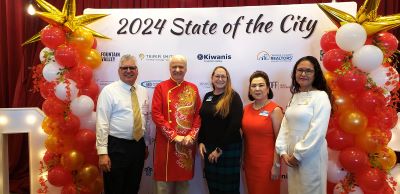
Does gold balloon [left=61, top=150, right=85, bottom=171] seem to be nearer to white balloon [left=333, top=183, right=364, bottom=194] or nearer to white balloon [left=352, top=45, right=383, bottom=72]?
white balloon [left=333, top=183, right=364, bottom=194]

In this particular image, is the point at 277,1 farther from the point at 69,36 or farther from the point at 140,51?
the point at 69,36

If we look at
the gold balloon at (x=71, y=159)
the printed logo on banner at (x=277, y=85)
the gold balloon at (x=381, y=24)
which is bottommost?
the gold balloon at (x=71, y=159)

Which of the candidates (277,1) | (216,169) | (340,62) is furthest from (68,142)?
(277,1)

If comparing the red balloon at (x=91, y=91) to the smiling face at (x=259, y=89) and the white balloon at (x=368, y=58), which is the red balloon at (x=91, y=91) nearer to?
the smiling face at (x=259, y=89)

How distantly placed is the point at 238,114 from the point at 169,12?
140cm

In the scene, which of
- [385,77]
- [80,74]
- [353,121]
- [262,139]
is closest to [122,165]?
[80,74]

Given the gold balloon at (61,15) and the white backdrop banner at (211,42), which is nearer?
the gold balloon at (61,15)

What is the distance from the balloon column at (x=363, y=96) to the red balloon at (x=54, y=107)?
7.61 feet

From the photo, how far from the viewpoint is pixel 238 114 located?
102 inches

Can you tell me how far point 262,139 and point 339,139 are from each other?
0.62m

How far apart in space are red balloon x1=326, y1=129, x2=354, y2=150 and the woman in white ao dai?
1.17ft

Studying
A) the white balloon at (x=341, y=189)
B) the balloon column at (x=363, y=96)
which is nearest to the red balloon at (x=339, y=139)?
the balloon column at (x=363, y=96)

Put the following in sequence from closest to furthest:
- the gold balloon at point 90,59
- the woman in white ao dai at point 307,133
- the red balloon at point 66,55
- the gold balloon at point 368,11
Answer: the woman in white ao dai at point 307,133, the gold balloon at point 368,11, the red balloon at point 66,55, the gold balloon at point 90,59

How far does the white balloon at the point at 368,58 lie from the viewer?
2.39 metres
